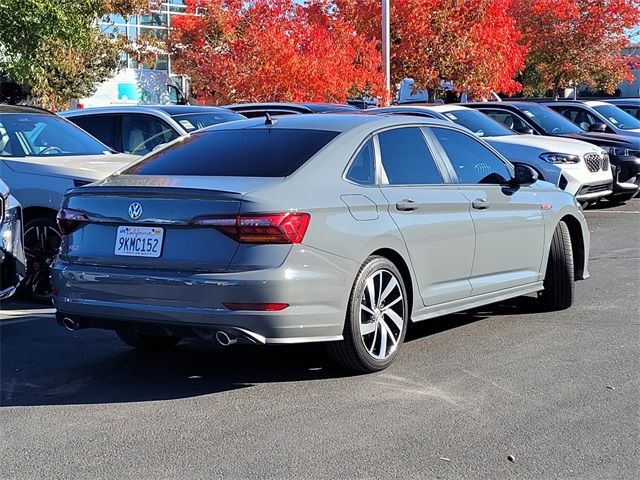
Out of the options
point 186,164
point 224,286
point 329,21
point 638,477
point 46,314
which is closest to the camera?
point 638,477

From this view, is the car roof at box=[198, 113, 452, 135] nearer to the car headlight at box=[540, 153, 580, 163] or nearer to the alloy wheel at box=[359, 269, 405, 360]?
the alloy wheel at box=[359, 269, 405, 360]

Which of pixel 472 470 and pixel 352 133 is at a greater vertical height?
pixel 352 133

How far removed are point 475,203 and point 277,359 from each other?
5.97ft

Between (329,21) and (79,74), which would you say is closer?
(329,21)

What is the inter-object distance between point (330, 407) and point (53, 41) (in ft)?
59.8

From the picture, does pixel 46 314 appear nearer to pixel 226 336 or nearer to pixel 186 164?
pixel 186 164

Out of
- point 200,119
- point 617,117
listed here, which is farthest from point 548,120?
point 200,119

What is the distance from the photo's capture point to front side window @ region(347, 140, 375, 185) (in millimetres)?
6137

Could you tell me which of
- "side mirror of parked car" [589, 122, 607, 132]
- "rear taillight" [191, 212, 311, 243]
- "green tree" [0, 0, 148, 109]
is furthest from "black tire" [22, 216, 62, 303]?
"green tree" [0, 0, 148, 109]

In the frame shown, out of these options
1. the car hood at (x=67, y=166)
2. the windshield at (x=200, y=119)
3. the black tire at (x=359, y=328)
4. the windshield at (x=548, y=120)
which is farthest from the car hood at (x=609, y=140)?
the black tire at (x=359, y=328)

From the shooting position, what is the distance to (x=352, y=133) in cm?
631

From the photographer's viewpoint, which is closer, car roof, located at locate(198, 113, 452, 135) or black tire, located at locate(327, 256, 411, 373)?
black tire, located at locate(327, 256, 411, 373)

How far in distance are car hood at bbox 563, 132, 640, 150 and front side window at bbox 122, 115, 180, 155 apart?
25.4 feet

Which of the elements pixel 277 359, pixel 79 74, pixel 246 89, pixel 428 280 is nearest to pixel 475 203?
pixel 428 280
